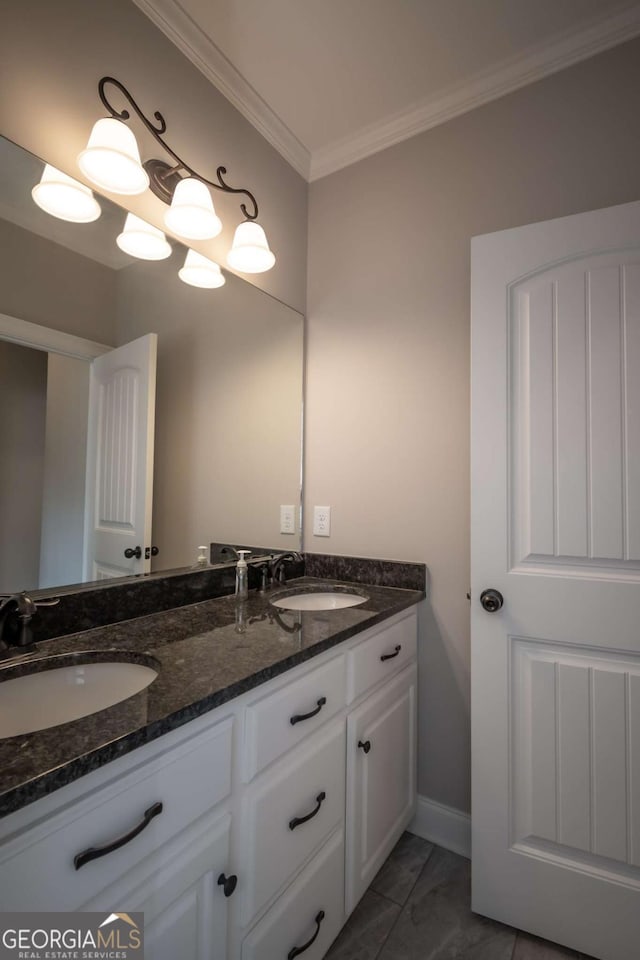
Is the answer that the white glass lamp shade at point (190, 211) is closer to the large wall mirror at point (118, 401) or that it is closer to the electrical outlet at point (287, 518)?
the large wall mirror at point (118, 401)

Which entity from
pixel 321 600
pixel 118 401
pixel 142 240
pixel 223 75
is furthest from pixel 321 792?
pixel 223 75

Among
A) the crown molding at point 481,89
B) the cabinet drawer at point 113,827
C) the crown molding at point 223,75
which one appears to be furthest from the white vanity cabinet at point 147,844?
the crown molding at point 481,89

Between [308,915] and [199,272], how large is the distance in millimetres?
1790

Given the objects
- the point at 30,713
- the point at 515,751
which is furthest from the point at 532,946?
the point at 30,713

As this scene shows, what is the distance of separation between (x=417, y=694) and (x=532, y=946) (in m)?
0.70

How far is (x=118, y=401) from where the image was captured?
1.27 metres

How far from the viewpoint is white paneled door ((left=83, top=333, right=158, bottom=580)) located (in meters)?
1.21

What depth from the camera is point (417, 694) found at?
170 centimetres

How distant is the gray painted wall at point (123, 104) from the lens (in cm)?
105

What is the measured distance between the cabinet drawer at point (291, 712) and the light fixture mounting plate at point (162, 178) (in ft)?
4.60

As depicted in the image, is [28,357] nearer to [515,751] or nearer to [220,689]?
[220,689]

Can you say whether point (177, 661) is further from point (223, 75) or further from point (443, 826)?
point (223, 75)

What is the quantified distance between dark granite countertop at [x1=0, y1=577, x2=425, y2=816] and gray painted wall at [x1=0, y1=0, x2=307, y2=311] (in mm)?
1158

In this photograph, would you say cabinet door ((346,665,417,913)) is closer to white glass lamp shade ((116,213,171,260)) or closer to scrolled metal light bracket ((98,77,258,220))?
white glass lamp shade ((116,213,171,260))
